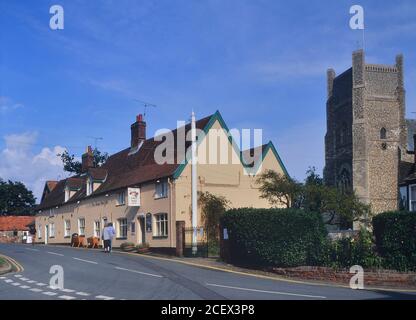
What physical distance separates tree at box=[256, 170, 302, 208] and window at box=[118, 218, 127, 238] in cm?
1053

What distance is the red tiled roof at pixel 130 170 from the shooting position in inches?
1448

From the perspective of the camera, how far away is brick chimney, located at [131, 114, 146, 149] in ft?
149

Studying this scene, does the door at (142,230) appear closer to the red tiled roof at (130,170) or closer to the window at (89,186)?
the red tiled roof at (130,170)

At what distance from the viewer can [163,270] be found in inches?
833

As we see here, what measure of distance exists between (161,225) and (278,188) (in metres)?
8.09

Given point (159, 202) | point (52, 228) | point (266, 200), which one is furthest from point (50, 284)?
point (52, 228)

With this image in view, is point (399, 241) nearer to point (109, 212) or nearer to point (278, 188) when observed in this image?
point (278, 188)

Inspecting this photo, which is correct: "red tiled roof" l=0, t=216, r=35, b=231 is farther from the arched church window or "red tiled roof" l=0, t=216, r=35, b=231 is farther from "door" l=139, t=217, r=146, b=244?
"door" l=139, t=217, r=146, b=244

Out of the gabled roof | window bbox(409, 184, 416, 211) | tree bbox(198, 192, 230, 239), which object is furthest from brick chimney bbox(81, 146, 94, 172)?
window bbox(409, 184, 416, 211)

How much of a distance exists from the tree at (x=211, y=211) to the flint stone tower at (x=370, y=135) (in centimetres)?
3189

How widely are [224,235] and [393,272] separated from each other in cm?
892

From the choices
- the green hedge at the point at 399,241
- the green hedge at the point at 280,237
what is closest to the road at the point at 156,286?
the green hedge at the point at 280,237

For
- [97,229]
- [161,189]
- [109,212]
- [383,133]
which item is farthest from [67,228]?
[383,133]

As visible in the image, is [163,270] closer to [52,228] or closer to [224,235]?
[224,235]
